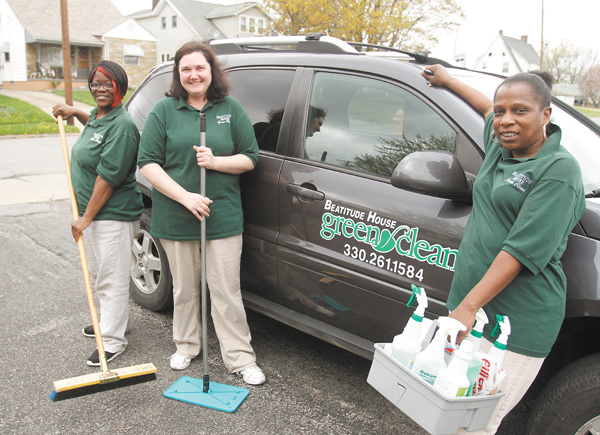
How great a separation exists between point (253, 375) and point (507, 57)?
6688 cm

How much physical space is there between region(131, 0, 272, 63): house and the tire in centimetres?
3953

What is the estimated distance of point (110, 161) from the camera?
124 inches

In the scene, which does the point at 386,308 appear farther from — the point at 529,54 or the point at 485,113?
the point at 529,54

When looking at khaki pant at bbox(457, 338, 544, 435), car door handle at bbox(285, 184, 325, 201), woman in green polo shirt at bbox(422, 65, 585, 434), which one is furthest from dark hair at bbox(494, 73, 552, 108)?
car door handle at bbox(285, 184, 325, 201)

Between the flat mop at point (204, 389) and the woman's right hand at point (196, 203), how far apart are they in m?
0.04

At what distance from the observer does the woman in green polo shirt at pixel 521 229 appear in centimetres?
176

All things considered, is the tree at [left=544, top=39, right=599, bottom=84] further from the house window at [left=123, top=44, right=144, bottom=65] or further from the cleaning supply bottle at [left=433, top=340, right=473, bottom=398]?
the cleaning supply bottle at [left=433, top=340, right=473, bottom=398]

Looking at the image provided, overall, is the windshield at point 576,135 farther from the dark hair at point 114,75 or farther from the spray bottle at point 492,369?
the dark hair at point 114,75

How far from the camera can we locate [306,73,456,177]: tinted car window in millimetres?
2648

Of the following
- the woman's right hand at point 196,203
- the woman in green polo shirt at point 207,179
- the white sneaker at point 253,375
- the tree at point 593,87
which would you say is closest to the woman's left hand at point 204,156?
the woman in green polo shirt at point 207,179

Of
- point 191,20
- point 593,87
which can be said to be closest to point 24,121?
point 191,20

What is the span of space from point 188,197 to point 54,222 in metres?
4.31

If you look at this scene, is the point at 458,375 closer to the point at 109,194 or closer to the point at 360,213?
the point at 360,213

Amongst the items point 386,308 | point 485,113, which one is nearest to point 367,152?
point 485,113
